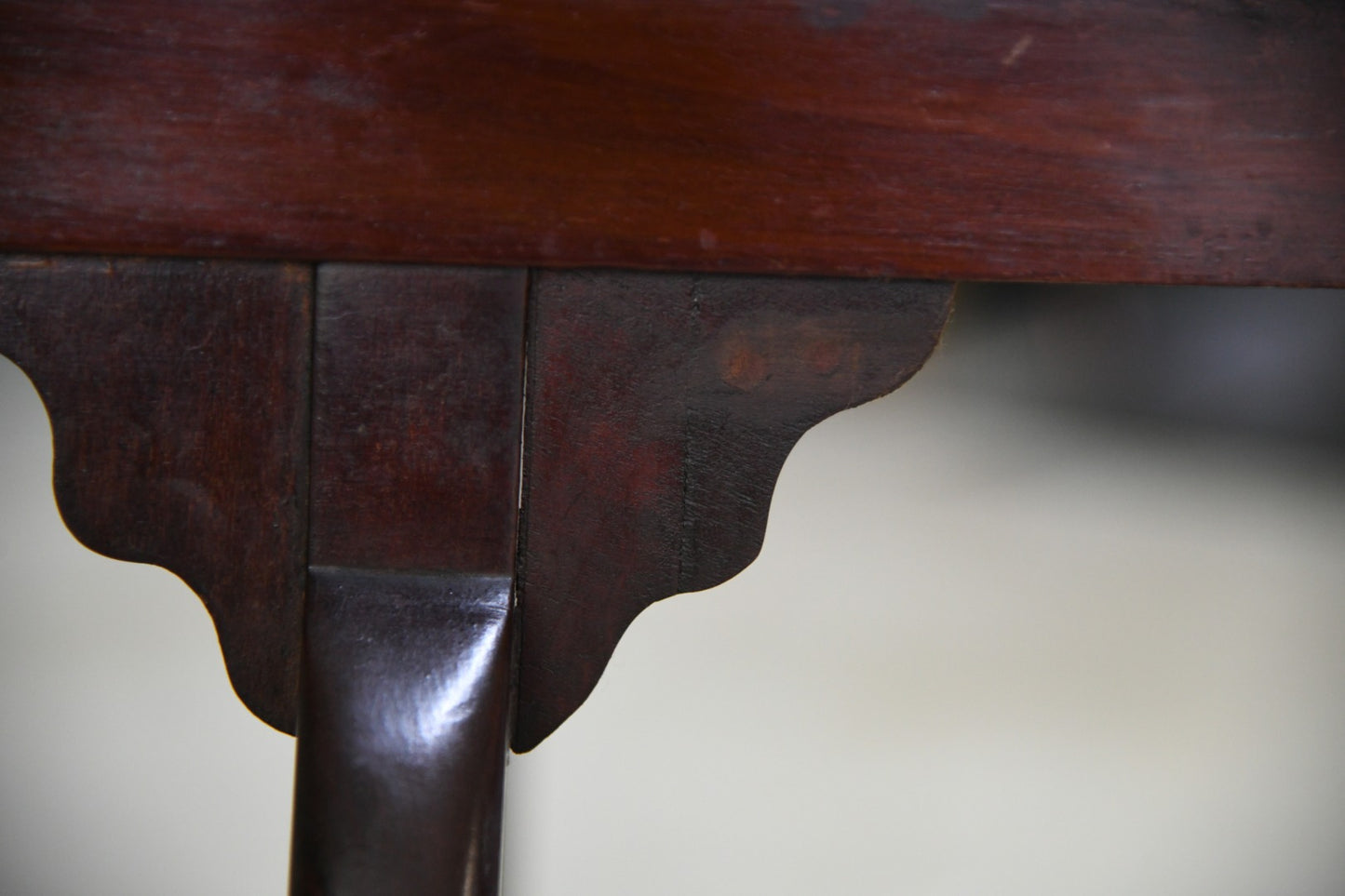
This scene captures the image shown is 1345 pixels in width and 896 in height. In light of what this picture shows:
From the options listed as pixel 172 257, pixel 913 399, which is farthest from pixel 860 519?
pixel 172 257

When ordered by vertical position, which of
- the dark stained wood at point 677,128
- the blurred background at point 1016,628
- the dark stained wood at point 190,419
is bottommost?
the blurred background at point 1016,628

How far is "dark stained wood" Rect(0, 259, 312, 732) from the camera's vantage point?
1.31 feet

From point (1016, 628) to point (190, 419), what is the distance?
0.51 m

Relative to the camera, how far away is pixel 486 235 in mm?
394

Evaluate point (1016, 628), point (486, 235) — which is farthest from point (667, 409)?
point (1016, 628)

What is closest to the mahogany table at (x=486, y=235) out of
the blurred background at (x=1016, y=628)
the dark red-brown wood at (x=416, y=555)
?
the dark red-brown wood at (x=416, y=555)

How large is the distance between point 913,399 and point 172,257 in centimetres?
45

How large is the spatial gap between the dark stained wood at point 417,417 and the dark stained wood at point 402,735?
13 mm

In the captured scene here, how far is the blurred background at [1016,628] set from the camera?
689 millimetres

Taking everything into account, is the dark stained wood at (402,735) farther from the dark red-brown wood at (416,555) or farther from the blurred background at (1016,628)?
the blurred background at (1016,628)

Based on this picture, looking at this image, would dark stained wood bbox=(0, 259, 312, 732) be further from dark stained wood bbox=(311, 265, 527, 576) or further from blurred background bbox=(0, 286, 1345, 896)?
blurred background bbox=(0, 286, 1345, 896)

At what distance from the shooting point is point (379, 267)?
40cm

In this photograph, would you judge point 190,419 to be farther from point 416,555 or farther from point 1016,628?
point 1016,628

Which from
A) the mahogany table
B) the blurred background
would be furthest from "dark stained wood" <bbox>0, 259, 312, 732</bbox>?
the blurred background
